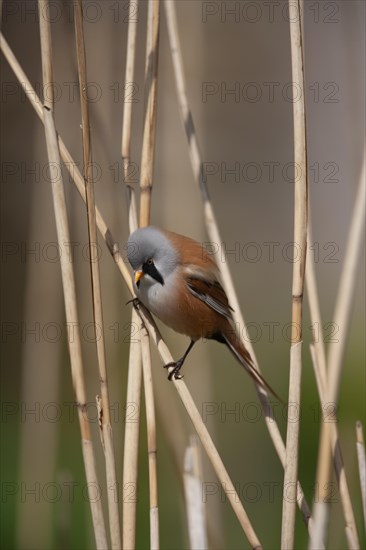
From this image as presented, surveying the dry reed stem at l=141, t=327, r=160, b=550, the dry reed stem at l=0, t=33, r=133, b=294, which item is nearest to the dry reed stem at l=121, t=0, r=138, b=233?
the dry reed stem at l=0, t=33, r=133, b=294

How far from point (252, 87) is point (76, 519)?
8.95ft

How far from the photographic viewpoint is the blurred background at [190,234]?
2727mm

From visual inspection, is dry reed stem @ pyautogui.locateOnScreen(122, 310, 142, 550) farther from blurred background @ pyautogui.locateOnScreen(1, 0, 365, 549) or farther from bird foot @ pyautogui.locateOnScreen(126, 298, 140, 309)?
blurred background @ pyautogui.locateOnScreen(1, 0, 365, 549)

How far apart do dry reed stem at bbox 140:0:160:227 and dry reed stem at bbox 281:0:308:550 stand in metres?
0.41

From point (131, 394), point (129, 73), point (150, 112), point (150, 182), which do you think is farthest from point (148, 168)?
point (131, 394)

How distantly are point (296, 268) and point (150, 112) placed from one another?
23.9 inches

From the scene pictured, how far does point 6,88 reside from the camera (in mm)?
3342

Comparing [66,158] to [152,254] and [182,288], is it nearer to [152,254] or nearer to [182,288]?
[152,254]

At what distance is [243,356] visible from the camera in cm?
224

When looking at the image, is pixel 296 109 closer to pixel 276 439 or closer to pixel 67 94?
pixel 276 439

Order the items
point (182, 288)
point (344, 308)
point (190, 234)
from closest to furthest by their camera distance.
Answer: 1. point (344, 308)
2. point (182, 288)
3. point (190, 234)

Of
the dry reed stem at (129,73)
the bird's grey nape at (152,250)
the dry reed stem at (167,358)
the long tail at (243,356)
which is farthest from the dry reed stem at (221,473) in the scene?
the dry reed stem at (129,73)

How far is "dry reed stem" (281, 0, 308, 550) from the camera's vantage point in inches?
62.1

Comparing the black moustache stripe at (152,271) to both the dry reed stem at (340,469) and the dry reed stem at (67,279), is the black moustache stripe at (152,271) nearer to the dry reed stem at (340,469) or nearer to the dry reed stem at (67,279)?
the dry reed stem at (67,279)
